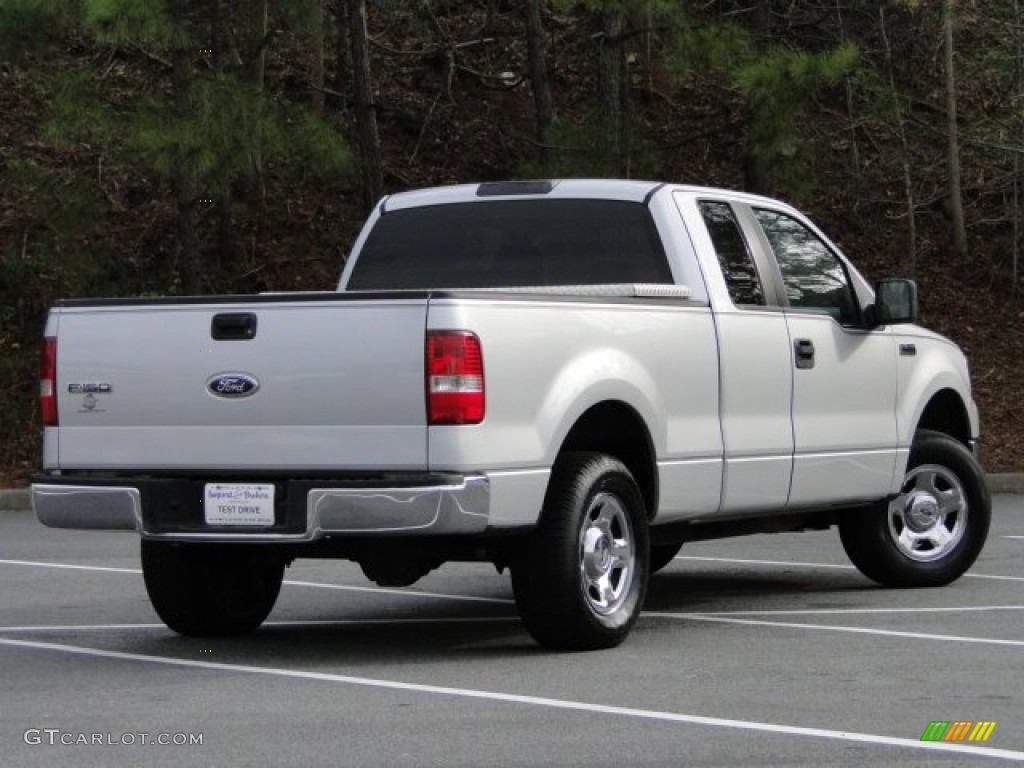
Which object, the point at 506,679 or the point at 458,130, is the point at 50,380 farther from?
the point at 458,130

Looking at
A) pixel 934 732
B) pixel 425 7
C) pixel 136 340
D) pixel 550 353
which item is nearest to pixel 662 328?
pixel 550 353

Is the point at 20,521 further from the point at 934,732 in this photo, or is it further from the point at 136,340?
the point at 934,732

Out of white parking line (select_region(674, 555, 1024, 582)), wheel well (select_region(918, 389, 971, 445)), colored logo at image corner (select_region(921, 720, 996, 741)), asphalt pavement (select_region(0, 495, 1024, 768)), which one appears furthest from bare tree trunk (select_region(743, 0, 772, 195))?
colored logo at image corner (select_region(921, 720, 996, 741))

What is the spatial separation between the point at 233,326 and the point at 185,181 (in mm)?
12144

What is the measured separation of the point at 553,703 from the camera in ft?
25.1

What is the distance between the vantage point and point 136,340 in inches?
352

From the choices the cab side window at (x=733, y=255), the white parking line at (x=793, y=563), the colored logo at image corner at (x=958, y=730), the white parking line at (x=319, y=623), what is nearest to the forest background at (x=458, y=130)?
the white parking line at (x=793, y=563)

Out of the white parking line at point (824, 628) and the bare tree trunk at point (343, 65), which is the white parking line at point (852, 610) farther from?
the bare tree trunk at point (343, 65)

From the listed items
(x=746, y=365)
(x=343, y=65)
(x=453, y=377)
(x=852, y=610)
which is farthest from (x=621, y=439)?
(x=343, y=65)

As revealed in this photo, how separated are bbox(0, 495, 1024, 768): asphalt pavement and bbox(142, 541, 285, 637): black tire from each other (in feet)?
0.45

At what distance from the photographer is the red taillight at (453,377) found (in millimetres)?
8305

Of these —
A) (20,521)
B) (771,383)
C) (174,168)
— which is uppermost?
(174,168)

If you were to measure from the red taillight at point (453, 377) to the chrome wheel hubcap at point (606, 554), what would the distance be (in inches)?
36.1

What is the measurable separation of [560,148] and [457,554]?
12.6m
